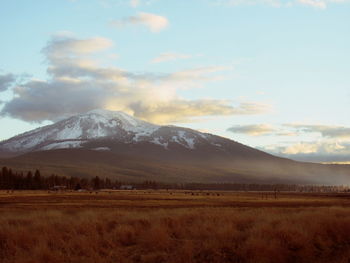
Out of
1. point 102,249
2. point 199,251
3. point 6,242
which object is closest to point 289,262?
point 199,251

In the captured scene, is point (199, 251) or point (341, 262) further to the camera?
point (199, 251)

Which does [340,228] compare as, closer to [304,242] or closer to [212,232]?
[304,242]

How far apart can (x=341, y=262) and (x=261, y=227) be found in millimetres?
4229

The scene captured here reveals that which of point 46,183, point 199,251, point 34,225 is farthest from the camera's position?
point 46,183

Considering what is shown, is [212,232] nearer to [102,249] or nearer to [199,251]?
[199,251]

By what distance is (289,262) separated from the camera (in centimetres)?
1538

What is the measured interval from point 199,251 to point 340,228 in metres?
6.48

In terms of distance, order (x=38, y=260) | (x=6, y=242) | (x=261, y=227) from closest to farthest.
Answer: (x=38, y=260)
(x=6, y=242)
(x=261, y=227)

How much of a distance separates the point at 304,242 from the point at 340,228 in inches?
106

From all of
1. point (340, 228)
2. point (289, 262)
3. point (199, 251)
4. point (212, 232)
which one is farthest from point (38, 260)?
point (340, 228)

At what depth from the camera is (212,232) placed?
59.0 feet

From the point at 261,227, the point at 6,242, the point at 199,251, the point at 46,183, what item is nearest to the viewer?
the point at 199,251

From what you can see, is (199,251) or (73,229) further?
(73,229)

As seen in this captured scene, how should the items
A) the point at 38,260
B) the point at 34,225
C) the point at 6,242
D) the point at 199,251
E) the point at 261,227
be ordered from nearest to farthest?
the point at 38,260 → the point at 199,251 → the point at 6,242 → the point at 261,227 → the point at 34,225
